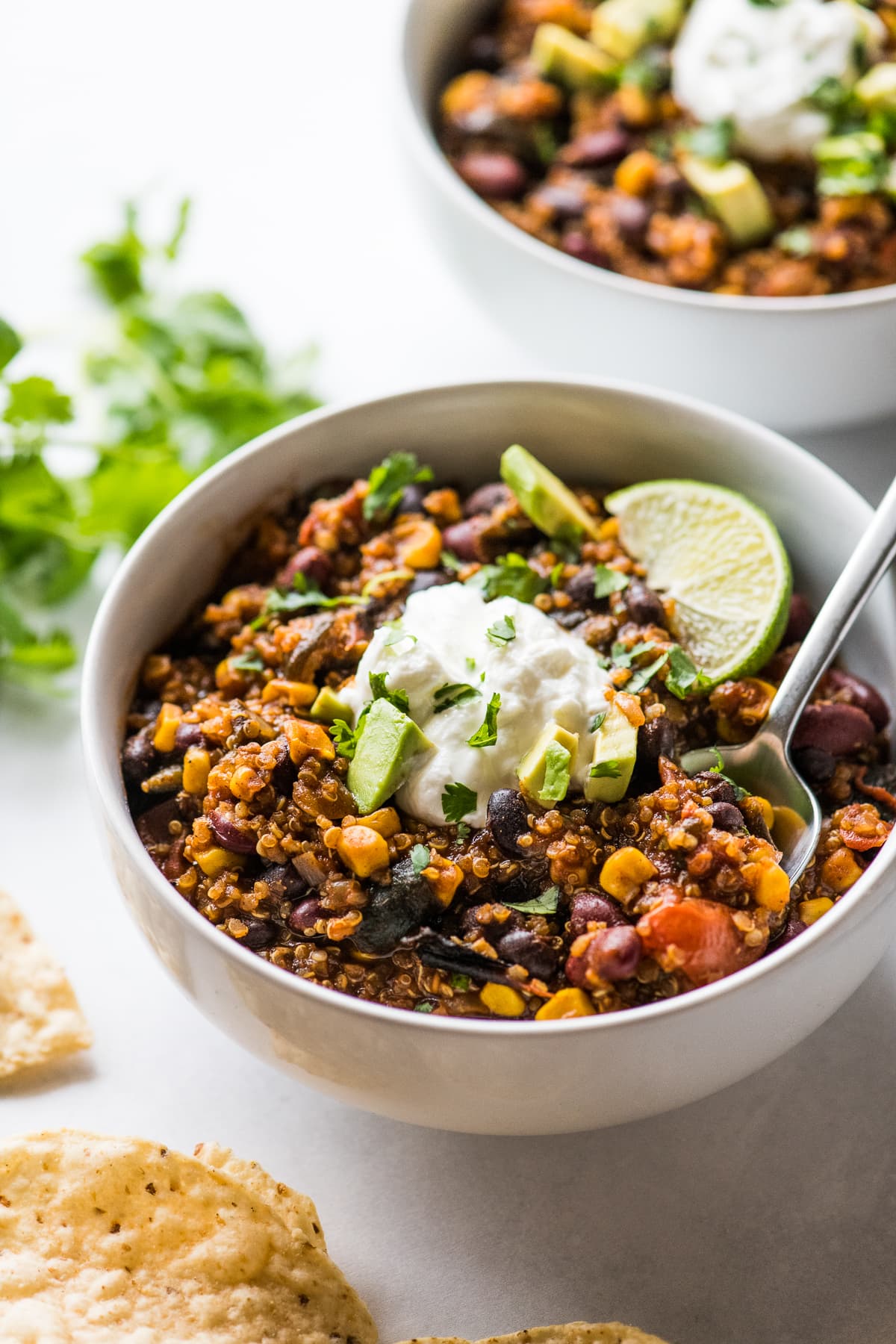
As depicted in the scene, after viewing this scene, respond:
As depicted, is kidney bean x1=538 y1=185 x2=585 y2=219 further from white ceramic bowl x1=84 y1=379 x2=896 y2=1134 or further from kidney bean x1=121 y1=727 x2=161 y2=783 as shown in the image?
kidney bean x1=121 y1=727 x2=161 y2=783

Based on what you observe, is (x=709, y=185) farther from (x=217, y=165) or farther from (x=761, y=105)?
(x=217, y=165)

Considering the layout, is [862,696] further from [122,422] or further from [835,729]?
[122,422]

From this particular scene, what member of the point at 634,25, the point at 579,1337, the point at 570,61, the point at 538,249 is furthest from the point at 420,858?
the point at 634,25

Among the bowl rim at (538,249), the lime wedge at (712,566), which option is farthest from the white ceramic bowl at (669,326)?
the lime wedge at (712,566)

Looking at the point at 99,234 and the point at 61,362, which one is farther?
the point at 99,234

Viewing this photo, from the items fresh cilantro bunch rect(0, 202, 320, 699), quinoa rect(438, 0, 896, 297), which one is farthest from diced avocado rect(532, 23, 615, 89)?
fresh cilantro bunch rect(0, 202, 320, 699)

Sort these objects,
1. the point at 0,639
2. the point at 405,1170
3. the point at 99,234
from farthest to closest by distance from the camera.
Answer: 1. the point at 99,234
2. the point at 0,639
3. the point at 405,1170

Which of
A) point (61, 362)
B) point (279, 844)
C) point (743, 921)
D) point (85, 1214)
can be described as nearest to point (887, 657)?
point (743, 921)
